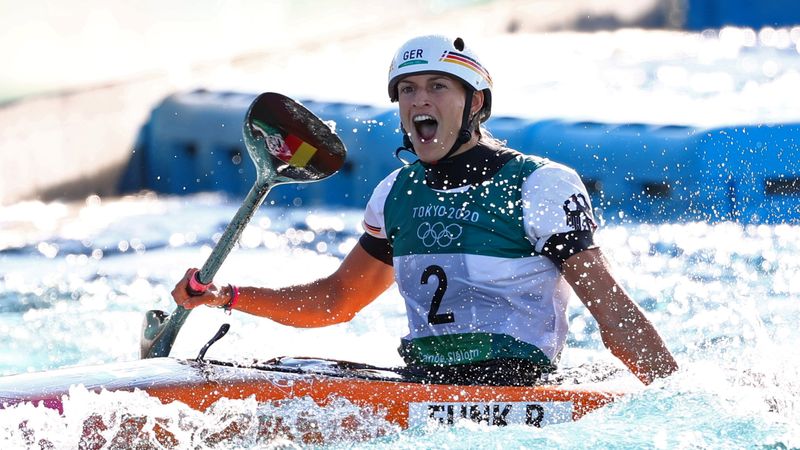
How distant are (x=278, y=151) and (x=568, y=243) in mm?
878

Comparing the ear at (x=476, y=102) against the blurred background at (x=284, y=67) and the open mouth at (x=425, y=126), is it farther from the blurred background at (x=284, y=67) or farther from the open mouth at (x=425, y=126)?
the blurred background at (x=284, y=67)

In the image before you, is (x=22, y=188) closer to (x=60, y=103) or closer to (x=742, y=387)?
(x=60, y=103)

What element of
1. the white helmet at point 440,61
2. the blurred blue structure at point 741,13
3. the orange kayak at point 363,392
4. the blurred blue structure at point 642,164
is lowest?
the orange kayak at point 363,392

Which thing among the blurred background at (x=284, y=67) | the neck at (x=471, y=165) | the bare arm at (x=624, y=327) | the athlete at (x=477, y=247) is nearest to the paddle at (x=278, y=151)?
the athlete at (x=477, y=247)

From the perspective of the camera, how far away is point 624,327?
10.2 feet

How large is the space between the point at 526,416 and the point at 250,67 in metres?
7.25

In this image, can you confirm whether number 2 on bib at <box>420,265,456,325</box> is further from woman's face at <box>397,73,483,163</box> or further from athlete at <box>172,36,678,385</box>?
woman's face at <box>397,73,483,163</box>

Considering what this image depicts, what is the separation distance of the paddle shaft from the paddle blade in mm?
61

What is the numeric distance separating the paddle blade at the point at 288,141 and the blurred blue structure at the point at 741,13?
33.8 feet

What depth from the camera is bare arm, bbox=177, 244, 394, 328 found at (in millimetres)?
3727

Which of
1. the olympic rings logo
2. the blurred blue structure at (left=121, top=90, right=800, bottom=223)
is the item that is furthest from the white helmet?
the blurred blue structure at (left=121, top=90, right=800, bottom=223)

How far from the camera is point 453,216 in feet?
11.1

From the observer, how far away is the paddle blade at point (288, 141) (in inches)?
141

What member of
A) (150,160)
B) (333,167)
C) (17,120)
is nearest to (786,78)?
(150,160)
